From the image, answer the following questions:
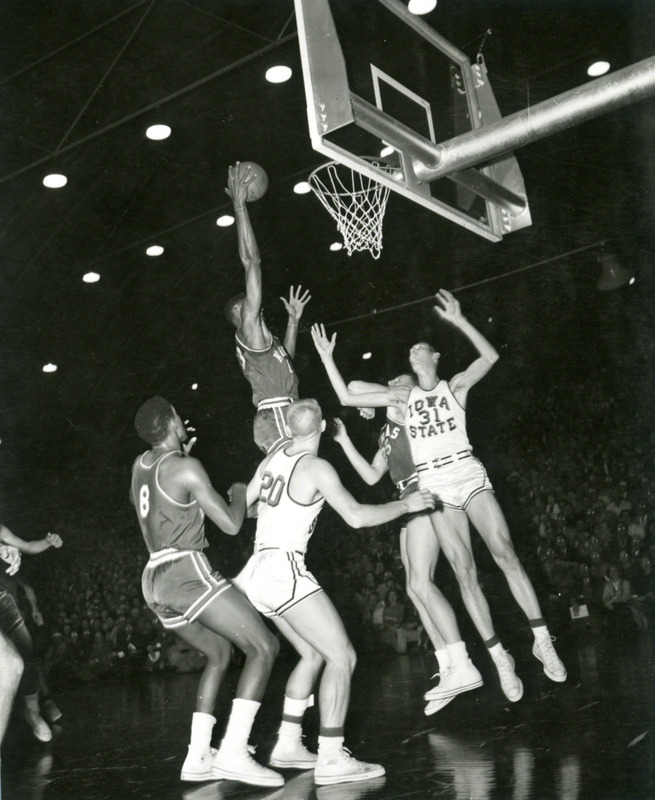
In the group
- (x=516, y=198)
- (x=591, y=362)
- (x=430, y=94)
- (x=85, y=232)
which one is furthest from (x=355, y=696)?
(x=591, y=362)

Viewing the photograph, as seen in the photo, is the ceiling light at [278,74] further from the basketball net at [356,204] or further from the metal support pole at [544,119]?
the metal support pole at [544,119]

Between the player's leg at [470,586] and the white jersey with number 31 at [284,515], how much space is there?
1.41 meters

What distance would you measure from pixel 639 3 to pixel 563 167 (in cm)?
233

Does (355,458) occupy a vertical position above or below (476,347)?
below

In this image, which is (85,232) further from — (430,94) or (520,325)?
(520,325)

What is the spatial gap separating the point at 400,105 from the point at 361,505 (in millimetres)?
2312

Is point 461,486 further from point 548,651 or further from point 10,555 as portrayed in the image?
point 10,555

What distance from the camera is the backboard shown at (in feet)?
12.9

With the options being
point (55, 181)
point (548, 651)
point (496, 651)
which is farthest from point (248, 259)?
point (55, 181)

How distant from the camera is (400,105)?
4449mm

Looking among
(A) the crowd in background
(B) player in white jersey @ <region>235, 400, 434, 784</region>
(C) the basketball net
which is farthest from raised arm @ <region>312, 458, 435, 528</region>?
(A) the crowd in background

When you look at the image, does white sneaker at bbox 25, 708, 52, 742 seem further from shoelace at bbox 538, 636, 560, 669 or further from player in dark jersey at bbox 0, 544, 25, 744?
shoelace at bbox 538, 636, 560, 669

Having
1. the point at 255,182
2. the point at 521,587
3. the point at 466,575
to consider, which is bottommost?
the point at 521,587

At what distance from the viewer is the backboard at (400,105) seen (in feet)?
12.9
